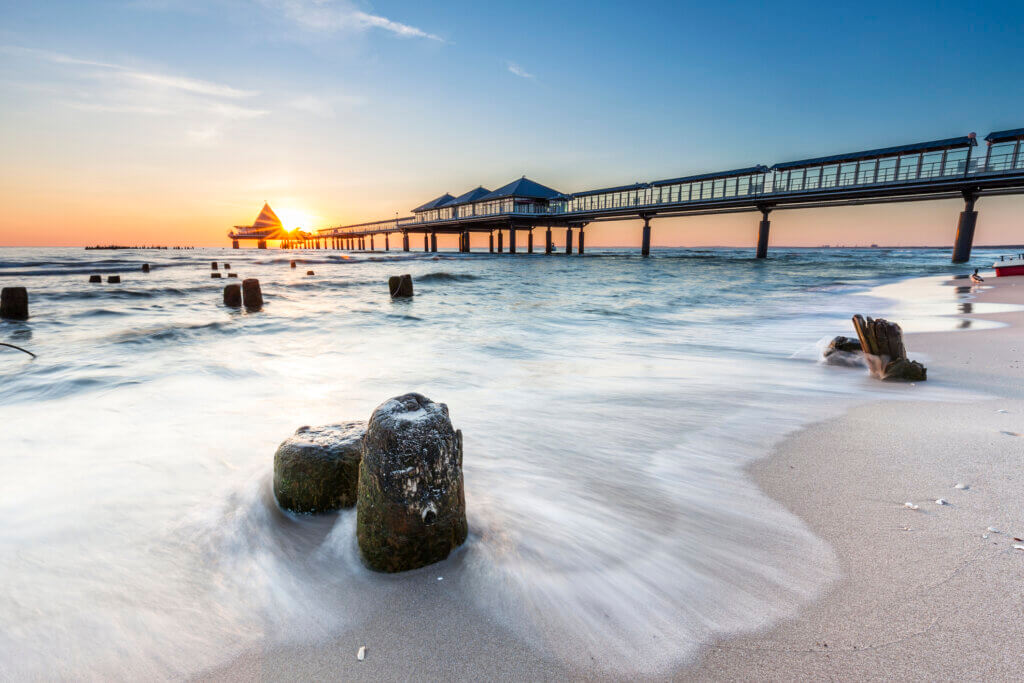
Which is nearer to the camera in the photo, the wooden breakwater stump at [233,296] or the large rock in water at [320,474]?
the large rock in water at [320,474]

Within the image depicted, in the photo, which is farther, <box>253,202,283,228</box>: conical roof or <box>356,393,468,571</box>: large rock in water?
<box>253,202,283,228</box>: conical roof

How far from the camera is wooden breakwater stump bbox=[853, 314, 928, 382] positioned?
4.24 m

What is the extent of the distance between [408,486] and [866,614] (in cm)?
173

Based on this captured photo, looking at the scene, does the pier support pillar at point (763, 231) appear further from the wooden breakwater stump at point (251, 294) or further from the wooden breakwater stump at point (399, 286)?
the wooden breakwater stump at point (251, 294)

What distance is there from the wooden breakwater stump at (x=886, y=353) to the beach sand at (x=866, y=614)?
→ 181 cm

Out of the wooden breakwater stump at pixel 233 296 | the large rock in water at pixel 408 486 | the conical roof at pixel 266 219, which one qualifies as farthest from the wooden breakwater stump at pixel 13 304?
the conical roof at pixel 266 219

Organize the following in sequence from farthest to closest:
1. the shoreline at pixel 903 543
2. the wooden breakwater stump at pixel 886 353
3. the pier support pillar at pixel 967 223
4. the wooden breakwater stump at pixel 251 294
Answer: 1. the pier support pillar at pixel 967 223
2. the wooden breakwater stump at pixel 251 294
3. the wooden breakwater stump at pixel 886 353
4. the shoreline at pixel 903 543

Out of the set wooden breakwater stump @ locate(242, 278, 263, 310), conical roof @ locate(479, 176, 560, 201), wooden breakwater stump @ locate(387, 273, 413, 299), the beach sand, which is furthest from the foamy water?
conical roof @ locate(479, 176, 560, 201)

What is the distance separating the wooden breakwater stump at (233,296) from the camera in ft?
41.4

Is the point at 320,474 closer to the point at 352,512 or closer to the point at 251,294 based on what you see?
the point at 352,512

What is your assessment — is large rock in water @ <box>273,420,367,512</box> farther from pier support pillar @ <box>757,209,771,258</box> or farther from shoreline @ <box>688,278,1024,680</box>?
pier support pillar @ <box>757,209,771,258</box>

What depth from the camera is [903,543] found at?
188 cm

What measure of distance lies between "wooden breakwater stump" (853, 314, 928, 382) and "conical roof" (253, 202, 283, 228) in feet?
464

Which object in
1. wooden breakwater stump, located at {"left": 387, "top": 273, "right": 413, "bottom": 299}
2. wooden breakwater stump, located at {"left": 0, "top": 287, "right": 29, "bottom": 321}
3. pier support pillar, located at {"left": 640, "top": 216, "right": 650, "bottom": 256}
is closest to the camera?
wooden breakwater stump, located at {"left": 0, "top": 287, "right": 29, "bottom": 321}
